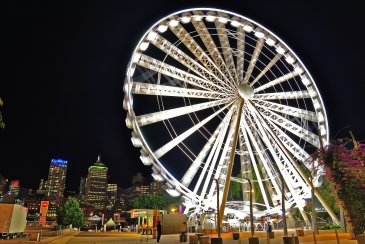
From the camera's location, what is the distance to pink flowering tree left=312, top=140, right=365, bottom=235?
17109 mm

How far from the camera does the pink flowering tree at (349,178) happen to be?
17.1m

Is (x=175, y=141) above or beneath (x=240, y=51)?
beneath

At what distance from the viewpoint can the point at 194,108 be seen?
28.1m

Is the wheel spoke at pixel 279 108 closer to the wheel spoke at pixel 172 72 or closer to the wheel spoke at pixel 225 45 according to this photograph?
the wheel spoke at pixel 225 45

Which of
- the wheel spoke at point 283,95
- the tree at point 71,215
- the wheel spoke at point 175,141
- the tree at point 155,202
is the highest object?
the wheel spoke at point 283,95

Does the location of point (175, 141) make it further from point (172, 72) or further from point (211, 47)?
point (211, 47)

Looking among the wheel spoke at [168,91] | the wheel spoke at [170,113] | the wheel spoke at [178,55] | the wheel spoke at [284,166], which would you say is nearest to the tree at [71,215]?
the wheel spoke at [170,113]

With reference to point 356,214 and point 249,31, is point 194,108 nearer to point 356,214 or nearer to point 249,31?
point 249,31

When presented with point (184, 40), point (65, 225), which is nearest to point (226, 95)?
point (184, 40)

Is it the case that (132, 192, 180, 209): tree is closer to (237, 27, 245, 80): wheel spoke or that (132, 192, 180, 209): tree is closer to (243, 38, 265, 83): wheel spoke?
(243, 38, 265, 83): wheel spoke

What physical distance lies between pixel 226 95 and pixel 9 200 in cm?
2055

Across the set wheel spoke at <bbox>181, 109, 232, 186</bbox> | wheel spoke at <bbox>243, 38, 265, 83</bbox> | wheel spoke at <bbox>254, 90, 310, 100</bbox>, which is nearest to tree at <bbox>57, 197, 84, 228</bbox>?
wheel spoke at <bbox>181, 109, 232, 186</bbox>

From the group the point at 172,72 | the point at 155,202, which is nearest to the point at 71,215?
the point at 155,202

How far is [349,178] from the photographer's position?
17594 mm
